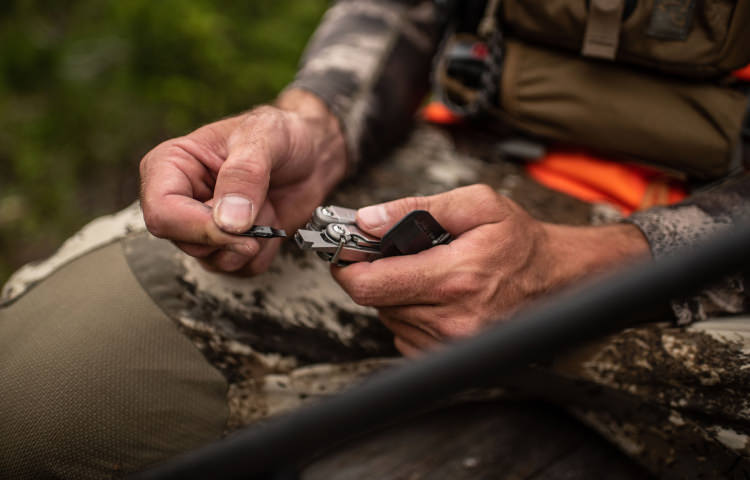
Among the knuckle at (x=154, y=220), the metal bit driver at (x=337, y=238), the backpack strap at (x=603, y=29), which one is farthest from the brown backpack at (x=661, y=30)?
the knuckle at (x=154, y=220)

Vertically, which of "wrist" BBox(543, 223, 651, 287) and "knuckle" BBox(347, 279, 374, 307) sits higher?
"knuckle" BBox(347, 279, 374, 307)

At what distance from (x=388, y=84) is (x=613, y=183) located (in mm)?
724

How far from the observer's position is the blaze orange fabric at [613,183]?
4.33 feet

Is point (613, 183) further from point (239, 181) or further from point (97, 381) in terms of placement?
point (97, 381)

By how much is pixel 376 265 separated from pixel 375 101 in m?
0.74

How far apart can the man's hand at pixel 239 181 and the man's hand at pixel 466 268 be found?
0.20 m

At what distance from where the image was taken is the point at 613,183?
4.36ft

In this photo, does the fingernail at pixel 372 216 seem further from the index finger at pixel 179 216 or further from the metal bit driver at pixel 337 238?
the index finger at pixel 179 216

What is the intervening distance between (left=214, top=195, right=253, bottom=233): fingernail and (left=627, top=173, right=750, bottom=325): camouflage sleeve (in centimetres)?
86

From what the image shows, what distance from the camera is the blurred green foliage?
239cm

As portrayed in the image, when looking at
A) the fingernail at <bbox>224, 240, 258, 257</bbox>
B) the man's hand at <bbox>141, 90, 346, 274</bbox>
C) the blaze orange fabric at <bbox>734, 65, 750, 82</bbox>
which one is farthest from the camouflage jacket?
the fingernail at <bbox>224, 240, 258, 257</bbox>

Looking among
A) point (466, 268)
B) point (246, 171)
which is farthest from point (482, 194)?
point (246, 171)

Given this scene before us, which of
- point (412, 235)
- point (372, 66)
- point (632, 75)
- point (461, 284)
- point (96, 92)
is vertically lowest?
point (461, 284)

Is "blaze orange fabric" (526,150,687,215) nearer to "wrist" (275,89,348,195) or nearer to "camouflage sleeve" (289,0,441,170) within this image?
"camouflage sleeve" (289,0,441,170)
